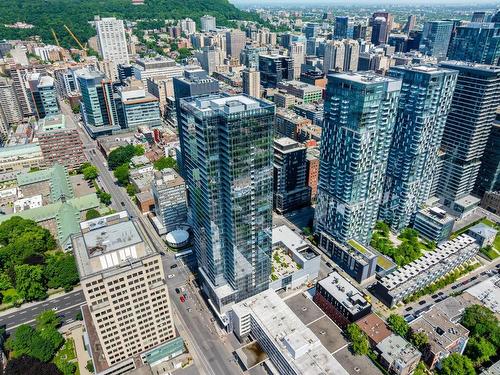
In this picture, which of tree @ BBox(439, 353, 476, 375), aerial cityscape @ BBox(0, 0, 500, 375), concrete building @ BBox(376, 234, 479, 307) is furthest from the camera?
concrete building @ BBox(376, 234, 479, 307)

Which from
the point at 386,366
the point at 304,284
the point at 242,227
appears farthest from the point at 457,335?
the point at 242,227

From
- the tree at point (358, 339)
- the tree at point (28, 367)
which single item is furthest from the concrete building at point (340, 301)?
the tree at point (28, 367)

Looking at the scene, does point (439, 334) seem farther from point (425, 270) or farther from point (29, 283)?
point (29, 283)

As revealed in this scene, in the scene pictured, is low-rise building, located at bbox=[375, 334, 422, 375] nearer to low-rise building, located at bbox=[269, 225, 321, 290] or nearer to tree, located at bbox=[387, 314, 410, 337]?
tree, located at bbox=[387, 314, 410, 337]

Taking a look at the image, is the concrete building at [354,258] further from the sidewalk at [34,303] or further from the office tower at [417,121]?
the sidewalk at [34,303]

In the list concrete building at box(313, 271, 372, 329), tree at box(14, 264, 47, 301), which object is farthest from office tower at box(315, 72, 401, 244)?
tree at box(14, 264, 47, 301)

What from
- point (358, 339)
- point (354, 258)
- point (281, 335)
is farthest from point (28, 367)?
point (354, 258)

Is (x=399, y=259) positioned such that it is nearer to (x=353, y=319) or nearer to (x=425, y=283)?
(x=425, y=283)
